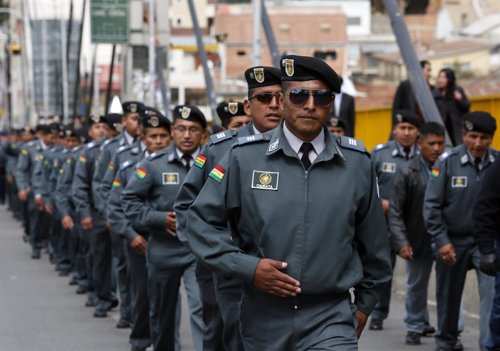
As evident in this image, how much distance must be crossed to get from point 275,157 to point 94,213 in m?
8.94

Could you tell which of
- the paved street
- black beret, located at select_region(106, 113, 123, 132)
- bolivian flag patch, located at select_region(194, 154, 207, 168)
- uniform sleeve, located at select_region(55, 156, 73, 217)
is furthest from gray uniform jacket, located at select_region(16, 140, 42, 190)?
bolivian flag patch, located at select_region(194, 154, 207, 168)

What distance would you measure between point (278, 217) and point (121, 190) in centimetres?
567

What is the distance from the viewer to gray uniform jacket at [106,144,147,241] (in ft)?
38.0

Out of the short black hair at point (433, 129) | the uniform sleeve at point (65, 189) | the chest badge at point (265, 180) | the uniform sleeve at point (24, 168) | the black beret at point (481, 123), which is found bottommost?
the uniform sleeve at point (24, 168)

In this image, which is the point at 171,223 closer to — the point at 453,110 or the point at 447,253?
the point at 447,253

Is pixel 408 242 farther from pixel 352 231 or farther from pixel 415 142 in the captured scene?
pixel 352 231

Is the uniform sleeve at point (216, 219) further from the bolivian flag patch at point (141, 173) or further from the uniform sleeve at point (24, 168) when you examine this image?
the uniform sleeve at point (24, 168)

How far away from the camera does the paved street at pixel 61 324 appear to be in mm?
12492

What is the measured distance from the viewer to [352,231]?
21.8 ft

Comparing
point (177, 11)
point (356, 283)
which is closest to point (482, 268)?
point (356, 283)

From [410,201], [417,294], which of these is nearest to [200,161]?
[410,201]

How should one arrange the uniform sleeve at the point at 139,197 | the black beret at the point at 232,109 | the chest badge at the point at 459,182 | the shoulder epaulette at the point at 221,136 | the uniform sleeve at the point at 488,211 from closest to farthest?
the shoulder epaulette at the point at 221,136, the uniform sleeve at the point at 488,211, the black beret at the point at 232,109, the uniform sleeve at the point at 139,197, the chest badge at the point at 459,182

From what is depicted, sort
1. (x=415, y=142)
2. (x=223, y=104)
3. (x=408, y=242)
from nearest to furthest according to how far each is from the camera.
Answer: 1. (x=223, y=104)
2. (x=408, y=242)
3. (x=415, y=142)

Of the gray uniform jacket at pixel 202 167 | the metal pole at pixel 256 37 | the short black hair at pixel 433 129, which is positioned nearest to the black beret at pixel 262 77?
the gray uniform jacket at pixel 202 167
